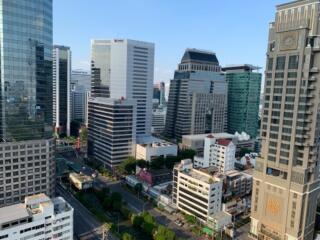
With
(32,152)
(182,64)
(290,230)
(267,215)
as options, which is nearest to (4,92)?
(32,152)

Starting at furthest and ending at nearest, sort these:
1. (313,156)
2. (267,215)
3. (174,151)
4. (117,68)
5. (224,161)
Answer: (117,68) < (174,151) < (224,161) < (267,215) < (313,156)

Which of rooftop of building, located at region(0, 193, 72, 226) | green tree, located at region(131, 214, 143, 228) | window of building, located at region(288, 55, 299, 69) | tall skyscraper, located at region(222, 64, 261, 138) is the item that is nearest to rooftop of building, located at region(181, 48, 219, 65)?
tall skyscraper, located at region(222, 64, 261, 138)

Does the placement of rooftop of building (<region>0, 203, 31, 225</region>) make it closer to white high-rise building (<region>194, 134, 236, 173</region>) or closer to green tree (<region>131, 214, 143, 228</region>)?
green tree (<region>131, 214, 143, 228</region>)

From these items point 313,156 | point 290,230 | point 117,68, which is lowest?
point 290,230

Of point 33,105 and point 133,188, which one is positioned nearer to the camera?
point 33,105

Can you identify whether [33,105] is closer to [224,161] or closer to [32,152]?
[32,152]

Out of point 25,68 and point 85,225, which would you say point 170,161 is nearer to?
point 85,225

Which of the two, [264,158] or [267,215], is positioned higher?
[264,158]
